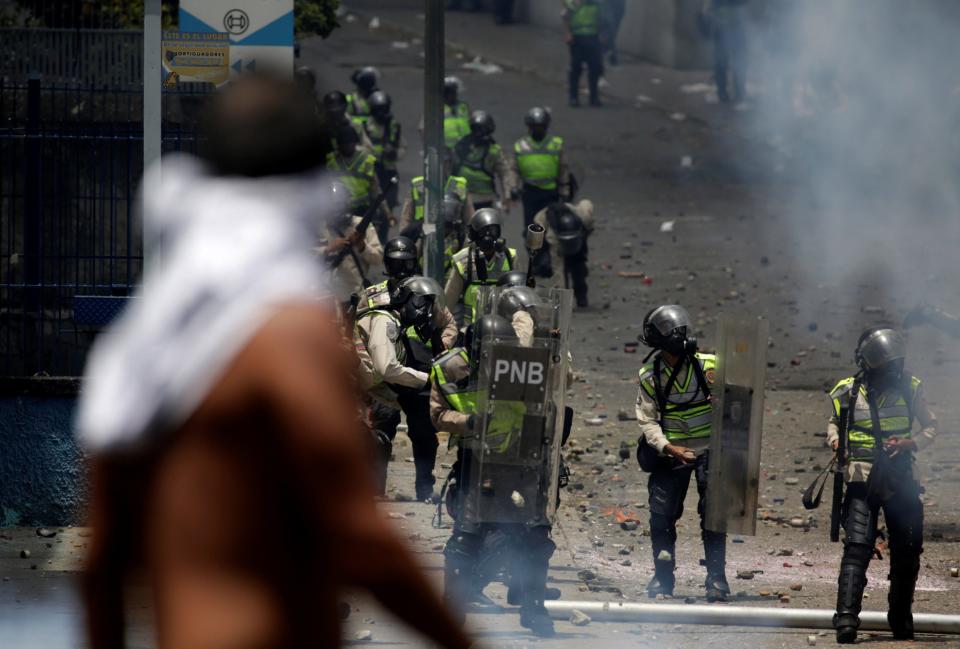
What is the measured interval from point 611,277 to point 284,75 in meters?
15.0

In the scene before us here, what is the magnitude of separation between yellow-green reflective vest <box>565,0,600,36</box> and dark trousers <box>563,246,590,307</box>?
889cm

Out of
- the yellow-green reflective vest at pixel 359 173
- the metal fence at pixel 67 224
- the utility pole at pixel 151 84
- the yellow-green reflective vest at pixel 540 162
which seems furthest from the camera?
the yellow-green reflective vest at pixel 540 162

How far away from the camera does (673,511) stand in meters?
8.47

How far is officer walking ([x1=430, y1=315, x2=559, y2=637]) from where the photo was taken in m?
7.58

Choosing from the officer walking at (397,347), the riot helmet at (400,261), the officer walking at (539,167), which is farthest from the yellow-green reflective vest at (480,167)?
the officer walking at (397,347)

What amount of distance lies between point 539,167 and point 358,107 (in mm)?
3311

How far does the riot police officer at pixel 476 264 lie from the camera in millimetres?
10750

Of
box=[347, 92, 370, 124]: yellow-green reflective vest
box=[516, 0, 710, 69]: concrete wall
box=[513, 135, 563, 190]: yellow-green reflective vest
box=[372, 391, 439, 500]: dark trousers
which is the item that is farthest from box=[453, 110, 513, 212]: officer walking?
box=[516, 0, 710, 69]: concrete wall

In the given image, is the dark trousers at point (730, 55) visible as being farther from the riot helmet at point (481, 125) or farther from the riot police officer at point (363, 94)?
the riot helmet at point (481, 125)

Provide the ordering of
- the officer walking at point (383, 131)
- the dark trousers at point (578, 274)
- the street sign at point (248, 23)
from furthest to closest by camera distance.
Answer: the officer walking at point (383, 131), the dark trousers at point (578, 274), the street sign at point (248, 23)

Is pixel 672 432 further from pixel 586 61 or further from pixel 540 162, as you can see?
pixel 586 61

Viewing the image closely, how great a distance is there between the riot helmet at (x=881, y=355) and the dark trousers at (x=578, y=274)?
754cm

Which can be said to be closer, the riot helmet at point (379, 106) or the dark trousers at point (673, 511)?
the dark trousers at point (673, 511)

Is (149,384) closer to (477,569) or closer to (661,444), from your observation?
(477,569)
